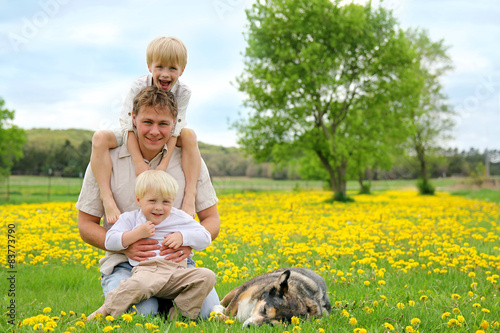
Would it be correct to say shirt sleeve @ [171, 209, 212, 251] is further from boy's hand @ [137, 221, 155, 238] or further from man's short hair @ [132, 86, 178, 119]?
man's short hair @ [132, 86, 178, 119]

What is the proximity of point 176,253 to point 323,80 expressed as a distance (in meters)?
18.7

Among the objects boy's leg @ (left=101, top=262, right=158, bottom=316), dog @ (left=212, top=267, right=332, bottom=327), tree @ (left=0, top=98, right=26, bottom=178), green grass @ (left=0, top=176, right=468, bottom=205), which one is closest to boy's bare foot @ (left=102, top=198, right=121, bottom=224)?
boy's leg @ (left=101, top=262, right=158, bottom=316)

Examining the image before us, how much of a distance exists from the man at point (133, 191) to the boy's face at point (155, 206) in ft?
0.69

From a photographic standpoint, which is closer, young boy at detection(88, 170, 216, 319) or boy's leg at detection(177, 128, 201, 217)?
young boy at detection(88, 170, 216, 319)

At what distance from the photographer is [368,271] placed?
560 centimetres

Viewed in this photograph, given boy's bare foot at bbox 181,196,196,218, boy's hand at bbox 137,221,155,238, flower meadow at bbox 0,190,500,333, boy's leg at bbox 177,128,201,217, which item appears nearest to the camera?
flower meadow at bbox 0,190,500,333

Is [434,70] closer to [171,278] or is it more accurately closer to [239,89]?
[239,89]

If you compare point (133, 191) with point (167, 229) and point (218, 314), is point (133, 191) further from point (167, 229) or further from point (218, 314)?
point (218, 314)

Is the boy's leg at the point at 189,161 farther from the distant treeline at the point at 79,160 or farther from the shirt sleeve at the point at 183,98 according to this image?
the distant treeline at the point at 79,160

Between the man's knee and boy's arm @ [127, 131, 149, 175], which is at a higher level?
boy's arm @ [127, 131, 149, 175]

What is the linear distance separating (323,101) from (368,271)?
17.7 meters

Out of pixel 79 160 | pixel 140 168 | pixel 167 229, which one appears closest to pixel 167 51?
pixel 140 168

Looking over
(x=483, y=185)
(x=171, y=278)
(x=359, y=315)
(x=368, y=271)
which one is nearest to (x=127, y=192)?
(x=171, y=278)

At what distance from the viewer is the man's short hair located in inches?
140
